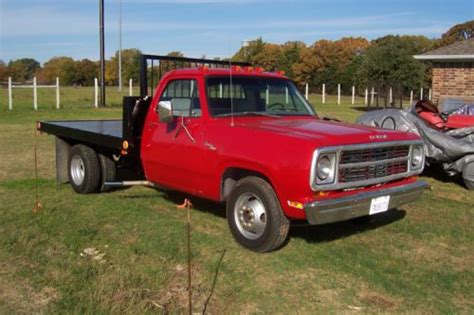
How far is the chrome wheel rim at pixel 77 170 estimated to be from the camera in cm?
872

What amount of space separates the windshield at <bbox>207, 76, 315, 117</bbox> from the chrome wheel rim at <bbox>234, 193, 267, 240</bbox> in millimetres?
1107

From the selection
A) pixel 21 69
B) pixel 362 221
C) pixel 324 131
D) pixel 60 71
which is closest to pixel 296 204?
pixel 324 131

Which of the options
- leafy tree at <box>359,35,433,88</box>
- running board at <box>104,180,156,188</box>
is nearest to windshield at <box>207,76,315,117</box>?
running board at <box>104,180,156,188</box>

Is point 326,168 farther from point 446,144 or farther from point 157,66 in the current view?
point 446,144

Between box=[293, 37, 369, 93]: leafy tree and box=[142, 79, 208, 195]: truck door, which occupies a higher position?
box=[293, 37, 369, 93]: leafy tree

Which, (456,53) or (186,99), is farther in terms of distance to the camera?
(456,53)

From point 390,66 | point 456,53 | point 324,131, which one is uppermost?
point 390,66

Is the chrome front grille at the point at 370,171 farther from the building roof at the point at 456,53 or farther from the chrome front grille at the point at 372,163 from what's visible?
the building roof at the point at 456,53

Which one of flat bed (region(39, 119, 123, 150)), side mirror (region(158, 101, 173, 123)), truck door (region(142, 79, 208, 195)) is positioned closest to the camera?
side mirror (region(158, 101, 173, 123))

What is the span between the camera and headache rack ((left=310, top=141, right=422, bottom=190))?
5.37m

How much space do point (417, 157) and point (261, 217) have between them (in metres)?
1.92

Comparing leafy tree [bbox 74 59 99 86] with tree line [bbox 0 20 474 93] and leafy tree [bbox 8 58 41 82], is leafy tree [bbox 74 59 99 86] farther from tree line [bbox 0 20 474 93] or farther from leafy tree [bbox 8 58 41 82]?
leafy tree [bbox 8 58 41 82]

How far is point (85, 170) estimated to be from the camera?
335 inches

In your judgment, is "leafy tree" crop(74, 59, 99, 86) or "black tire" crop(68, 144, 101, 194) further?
"leafy tree" crop(74, 59, 99, 86)
